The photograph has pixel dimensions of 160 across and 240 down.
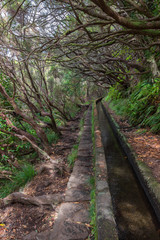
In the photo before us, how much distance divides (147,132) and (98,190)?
293cm

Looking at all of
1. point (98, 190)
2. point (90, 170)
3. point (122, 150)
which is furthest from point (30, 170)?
point (122, 150)

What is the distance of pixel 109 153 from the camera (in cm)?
452

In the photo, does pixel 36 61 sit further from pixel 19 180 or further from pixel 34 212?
pixel 34 212

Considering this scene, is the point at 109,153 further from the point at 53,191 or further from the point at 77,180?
the point at 53,191

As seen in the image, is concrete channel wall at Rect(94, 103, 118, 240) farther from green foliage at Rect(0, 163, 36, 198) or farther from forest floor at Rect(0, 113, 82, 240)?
green foliage at Rect(0, 163, 36, 198)

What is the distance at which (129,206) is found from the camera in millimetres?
2455

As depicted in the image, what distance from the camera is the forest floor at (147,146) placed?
2946 millimetres

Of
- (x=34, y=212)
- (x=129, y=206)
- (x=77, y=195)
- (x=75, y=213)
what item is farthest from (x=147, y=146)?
(x=34, y=212)

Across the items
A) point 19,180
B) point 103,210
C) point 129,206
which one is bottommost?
point 129,206

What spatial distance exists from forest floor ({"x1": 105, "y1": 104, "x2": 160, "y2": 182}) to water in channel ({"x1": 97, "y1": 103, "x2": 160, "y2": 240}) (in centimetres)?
45

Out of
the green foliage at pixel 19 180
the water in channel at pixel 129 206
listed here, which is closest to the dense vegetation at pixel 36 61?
the green foliage at pixel 19 180

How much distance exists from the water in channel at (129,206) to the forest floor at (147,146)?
450 millimetres

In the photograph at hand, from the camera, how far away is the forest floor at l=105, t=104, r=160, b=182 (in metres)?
2.95

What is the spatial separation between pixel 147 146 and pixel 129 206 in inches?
70.2
